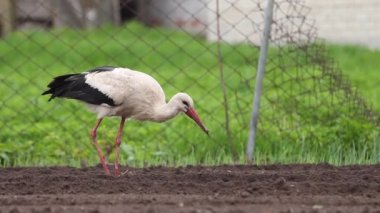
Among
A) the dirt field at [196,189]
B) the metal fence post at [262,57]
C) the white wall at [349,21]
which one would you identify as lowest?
the dirt field at [196,189]

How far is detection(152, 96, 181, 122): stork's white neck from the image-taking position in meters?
7.50

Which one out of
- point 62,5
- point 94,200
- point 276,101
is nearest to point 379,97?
point 276,101

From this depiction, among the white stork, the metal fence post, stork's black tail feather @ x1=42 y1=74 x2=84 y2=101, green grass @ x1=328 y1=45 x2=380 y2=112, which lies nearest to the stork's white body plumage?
the white stork

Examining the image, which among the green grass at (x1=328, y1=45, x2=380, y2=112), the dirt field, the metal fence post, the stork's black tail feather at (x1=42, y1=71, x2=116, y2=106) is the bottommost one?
the dirt field

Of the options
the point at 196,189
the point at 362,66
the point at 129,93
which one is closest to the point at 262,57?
the point at 129,93

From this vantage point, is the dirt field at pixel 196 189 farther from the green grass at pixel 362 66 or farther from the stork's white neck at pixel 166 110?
the green grass at pixel 362 66

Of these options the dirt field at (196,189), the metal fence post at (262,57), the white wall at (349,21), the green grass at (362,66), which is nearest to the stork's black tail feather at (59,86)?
the dirt field at (196,189)

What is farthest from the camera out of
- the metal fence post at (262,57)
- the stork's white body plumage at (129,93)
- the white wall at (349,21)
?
the white wall at (349,21)

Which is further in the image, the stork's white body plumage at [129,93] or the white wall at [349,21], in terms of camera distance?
the white wall at [349,21]

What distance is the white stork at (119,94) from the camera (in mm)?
7406

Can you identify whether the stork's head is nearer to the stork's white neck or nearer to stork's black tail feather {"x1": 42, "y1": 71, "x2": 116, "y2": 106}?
the stork's white neck

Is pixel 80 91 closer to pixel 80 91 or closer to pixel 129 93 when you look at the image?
pixel 80 91

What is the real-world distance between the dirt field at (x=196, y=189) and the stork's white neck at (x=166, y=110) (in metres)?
0.37

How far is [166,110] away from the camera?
24.7 feet
